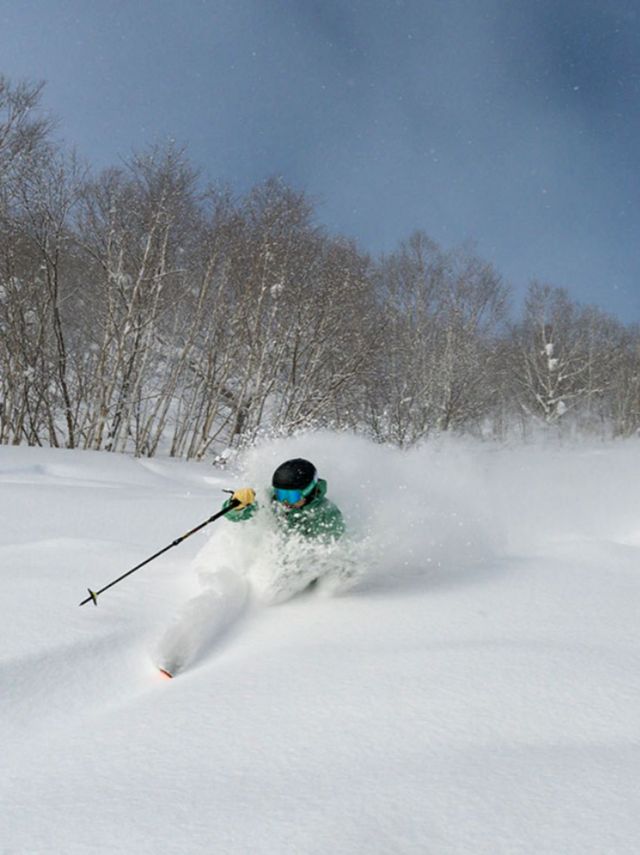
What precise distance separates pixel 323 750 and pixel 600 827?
28.2 inches

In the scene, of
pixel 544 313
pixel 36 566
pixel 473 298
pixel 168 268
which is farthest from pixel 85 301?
pixel 544 313

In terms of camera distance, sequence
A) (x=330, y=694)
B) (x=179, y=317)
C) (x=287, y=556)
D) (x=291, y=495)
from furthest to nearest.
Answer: (x=179, y=317) < (x=291, y=495) < (x=287, y=556) < (x=330, y=694)

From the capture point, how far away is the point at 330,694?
1.97 metres

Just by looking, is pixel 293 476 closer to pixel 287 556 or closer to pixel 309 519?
pixel 309 519

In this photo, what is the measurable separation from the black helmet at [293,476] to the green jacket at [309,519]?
6.3 inches

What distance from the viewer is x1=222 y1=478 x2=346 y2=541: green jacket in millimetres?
3590

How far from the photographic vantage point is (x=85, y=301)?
60.2 feet

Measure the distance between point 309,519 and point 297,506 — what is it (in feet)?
0.39

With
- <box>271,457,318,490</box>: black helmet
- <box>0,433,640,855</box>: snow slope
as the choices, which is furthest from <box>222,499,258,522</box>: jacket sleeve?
<box>271,457,318,490</box>: black helmet

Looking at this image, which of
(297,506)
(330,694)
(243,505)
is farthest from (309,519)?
(330,694)

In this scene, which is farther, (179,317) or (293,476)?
(179,317)

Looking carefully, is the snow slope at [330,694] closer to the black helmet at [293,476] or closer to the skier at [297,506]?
the skier at [297,506]

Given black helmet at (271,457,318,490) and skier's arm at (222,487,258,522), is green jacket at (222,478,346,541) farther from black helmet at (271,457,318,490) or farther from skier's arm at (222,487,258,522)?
black helmet at (271,457,318,490)

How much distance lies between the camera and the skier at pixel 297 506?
3.56 meters
